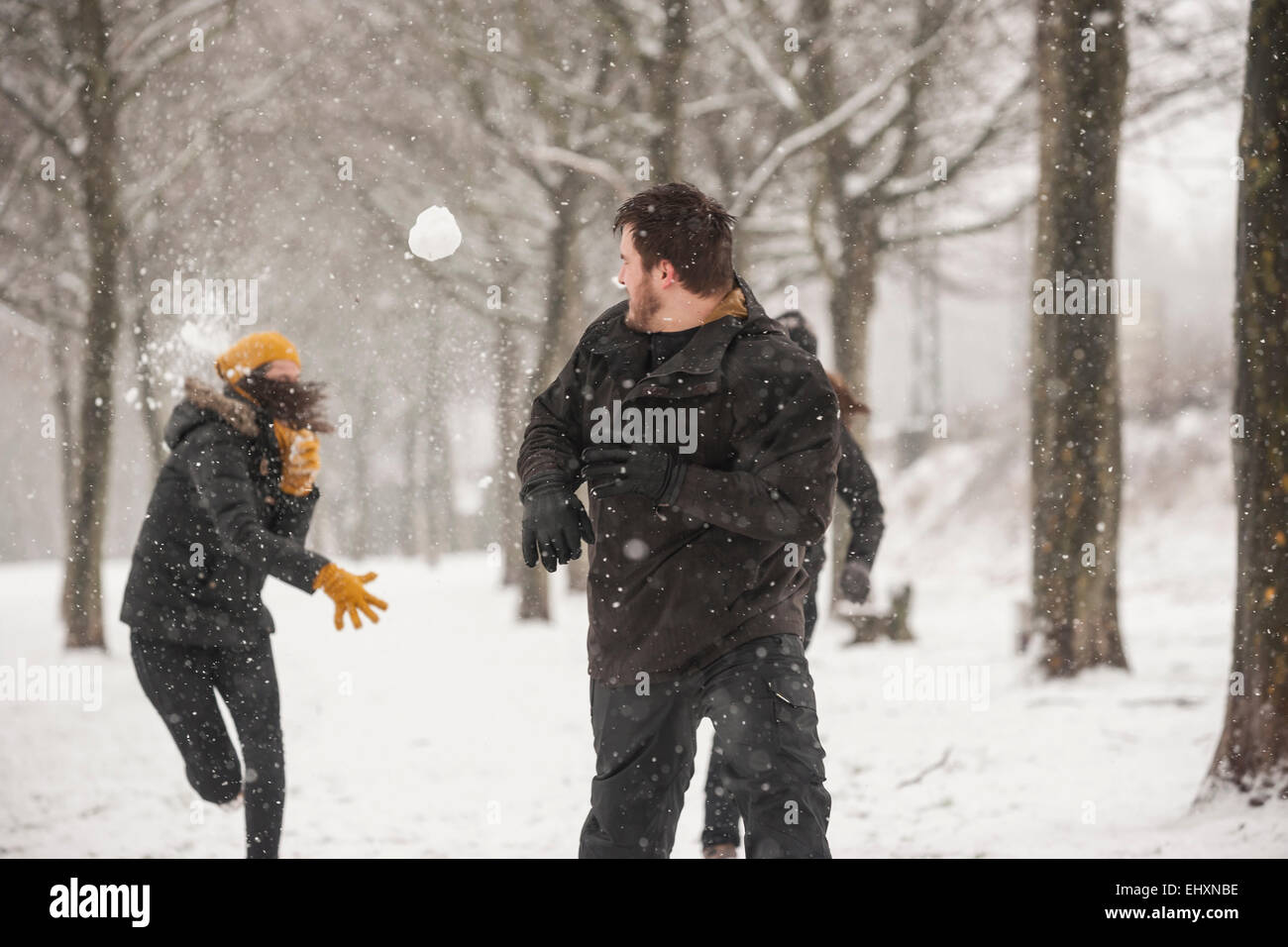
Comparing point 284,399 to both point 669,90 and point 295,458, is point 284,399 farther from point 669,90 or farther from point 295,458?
point 669,90

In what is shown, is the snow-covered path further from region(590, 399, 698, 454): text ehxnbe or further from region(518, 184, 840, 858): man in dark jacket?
region(590, 399, 698, 454): text ehxnbe

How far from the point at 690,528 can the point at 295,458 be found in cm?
160

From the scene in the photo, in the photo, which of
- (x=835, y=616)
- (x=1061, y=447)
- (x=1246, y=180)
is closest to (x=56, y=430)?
(x=835, y=616)

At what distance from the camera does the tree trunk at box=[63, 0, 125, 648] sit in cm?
956

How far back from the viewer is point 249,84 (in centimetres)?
1148

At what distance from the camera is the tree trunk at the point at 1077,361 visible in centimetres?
720

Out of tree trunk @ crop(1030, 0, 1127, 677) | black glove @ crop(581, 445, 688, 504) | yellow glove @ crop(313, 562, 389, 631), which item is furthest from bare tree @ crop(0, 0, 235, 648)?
black glove @ crop(581, 445, 688, 504)

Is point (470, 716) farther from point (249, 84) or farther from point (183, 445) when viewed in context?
point (249, 84)

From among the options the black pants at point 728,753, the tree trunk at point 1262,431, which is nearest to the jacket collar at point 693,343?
the black pants at point 728,753

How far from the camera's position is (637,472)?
2.76 meters

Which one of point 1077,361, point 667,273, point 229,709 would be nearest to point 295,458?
point 229,709

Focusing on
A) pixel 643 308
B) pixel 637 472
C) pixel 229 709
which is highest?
pixel 643 308
